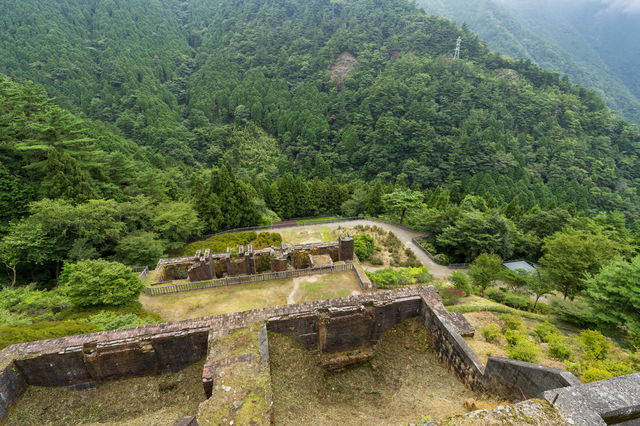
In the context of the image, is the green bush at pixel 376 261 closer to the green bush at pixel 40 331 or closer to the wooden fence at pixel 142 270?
the wooden fence at pixel 142 270

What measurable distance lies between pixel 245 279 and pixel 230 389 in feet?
32.7

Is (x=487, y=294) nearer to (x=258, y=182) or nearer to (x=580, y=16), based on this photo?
(x=258, y=182)

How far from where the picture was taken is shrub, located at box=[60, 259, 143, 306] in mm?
13398

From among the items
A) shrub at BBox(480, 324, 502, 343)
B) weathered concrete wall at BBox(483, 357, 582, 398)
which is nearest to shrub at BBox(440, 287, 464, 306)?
shrub at BBox(480, 324, 502, 343)

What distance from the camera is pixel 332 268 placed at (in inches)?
734

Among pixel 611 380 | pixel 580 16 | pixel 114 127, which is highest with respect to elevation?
pixel 580 16

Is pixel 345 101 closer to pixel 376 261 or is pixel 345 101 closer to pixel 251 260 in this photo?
pixel 376 261

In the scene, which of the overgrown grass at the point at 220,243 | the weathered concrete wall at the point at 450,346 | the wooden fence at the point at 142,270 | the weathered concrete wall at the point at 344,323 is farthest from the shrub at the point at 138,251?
the weathered concrete wall at the point at 450,346

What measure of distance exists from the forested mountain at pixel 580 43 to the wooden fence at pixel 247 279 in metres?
156

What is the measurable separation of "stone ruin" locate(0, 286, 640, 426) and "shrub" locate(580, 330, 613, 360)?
3.48 meters

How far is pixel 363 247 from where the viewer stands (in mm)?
25188

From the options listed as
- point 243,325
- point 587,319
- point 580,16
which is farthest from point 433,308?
point 580,16

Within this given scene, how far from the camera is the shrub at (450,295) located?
15938 millimetres

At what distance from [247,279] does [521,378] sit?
14155mm
